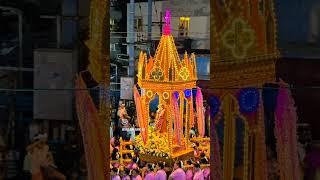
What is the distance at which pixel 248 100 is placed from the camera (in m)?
4.22

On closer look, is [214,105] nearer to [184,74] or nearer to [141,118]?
[184,74]

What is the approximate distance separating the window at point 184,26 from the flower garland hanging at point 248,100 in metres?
5.40

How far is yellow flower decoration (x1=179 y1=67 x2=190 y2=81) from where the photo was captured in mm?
9680

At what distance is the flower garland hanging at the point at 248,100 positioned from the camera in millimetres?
4207

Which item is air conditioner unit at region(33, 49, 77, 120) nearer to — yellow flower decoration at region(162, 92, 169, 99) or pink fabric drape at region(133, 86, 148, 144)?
pink fabric drape at region(133, 86, 148, 144)

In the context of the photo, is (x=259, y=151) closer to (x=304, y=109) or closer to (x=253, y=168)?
(x=253, y=168)

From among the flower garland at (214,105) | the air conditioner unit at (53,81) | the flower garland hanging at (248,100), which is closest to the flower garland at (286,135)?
the flower garland hanging at (248,100)

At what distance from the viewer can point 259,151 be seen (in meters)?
4.22

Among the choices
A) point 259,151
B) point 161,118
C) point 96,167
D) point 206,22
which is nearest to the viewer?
point 259,151

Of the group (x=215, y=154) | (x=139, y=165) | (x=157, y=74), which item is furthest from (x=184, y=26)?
(x=215, y=154)

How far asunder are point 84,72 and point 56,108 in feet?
1.16

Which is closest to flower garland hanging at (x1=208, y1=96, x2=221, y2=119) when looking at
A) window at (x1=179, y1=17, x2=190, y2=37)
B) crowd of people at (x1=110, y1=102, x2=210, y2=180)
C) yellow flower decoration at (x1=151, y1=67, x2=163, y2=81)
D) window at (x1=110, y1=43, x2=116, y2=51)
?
crowd of people at (x1=110, y1=102, x2=210, y2=180)

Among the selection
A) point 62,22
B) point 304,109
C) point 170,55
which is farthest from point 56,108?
point 170,55

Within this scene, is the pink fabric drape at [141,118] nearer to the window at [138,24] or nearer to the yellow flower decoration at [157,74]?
the yellow flower decoration at [157,74]
